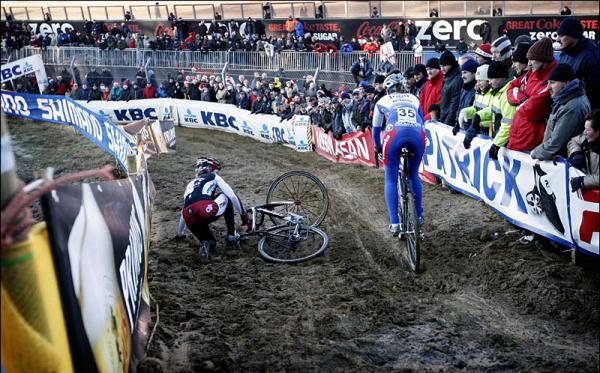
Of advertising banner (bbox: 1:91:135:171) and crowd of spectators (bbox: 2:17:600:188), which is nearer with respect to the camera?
crowd of spectators (bbox: 2:17:600:188)

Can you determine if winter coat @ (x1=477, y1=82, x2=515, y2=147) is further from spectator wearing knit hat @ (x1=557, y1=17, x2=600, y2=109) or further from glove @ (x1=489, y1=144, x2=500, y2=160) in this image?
spectator wearing knit hat @ (x1=557, y1=17, x2=600, y2=109)

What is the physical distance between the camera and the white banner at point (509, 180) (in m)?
6.64

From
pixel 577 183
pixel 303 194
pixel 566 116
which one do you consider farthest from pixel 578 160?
pixel 303 194

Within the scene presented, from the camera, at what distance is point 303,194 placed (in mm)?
9008

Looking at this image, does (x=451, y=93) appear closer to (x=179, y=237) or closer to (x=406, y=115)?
(x=406, y=115)

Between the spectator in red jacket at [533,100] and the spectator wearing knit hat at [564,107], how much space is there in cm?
40

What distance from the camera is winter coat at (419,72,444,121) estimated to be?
34.6 feet

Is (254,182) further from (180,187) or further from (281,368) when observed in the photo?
(281,368)

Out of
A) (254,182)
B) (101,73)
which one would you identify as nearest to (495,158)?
(254,182)

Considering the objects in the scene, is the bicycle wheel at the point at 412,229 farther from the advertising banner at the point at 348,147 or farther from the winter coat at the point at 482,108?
the advertising banner at the point at 348,147

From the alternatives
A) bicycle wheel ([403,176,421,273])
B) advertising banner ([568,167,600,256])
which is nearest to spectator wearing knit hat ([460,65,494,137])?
bicycle wheel ([403,176,421,273])

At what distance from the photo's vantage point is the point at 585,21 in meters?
23.2

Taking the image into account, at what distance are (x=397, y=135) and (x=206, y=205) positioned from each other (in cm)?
261

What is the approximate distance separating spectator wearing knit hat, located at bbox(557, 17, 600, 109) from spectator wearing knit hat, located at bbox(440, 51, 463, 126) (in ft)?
→ 9.03
